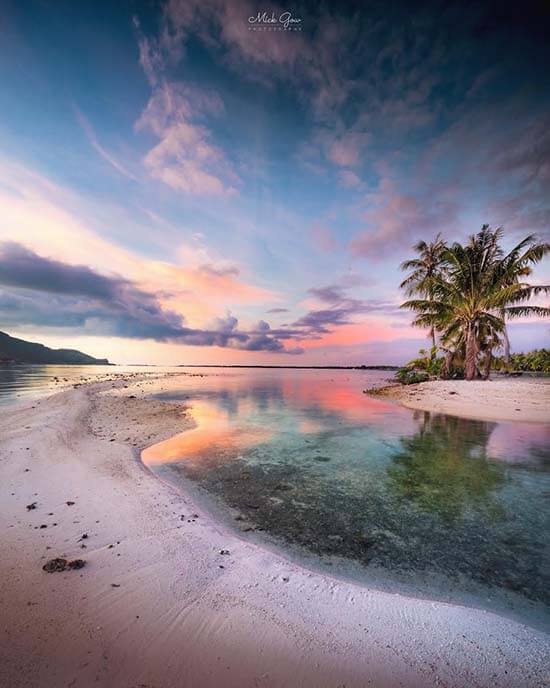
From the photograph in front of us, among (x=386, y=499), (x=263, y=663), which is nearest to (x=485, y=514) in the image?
(x=386, y=499)

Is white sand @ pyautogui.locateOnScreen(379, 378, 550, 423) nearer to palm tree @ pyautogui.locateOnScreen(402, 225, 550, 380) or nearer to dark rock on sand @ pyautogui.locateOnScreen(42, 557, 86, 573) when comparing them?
palm tree @ pyautogui.locateOnScreen(402, 225, 550, 380)

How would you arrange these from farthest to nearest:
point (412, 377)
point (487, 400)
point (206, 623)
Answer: point (412, 377) → point (487, 400) → point (206, 623)

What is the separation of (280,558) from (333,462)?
482 cm

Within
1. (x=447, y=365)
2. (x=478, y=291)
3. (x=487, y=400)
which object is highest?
(x=478, y=291)

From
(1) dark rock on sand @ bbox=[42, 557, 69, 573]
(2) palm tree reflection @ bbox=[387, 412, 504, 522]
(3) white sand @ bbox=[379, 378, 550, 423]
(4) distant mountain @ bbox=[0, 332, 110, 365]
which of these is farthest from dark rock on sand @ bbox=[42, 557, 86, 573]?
(4) distant mountain @ bbox=[0, 332, 110, 365]

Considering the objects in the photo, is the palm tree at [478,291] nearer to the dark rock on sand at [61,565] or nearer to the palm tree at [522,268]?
the palm tree at [522,268]

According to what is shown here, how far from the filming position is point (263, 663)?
239 centimetres

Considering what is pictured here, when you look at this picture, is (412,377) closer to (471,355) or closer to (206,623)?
(471,355)

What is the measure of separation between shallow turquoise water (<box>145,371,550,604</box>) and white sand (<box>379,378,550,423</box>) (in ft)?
11.3

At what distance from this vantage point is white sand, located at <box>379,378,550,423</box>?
53.2ft

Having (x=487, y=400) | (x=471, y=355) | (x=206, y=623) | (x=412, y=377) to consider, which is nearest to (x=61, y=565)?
(x=206, y=623)

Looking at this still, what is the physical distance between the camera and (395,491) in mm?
6434

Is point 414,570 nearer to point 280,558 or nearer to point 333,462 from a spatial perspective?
point 280,558

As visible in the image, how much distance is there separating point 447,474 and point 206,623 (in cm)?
709
